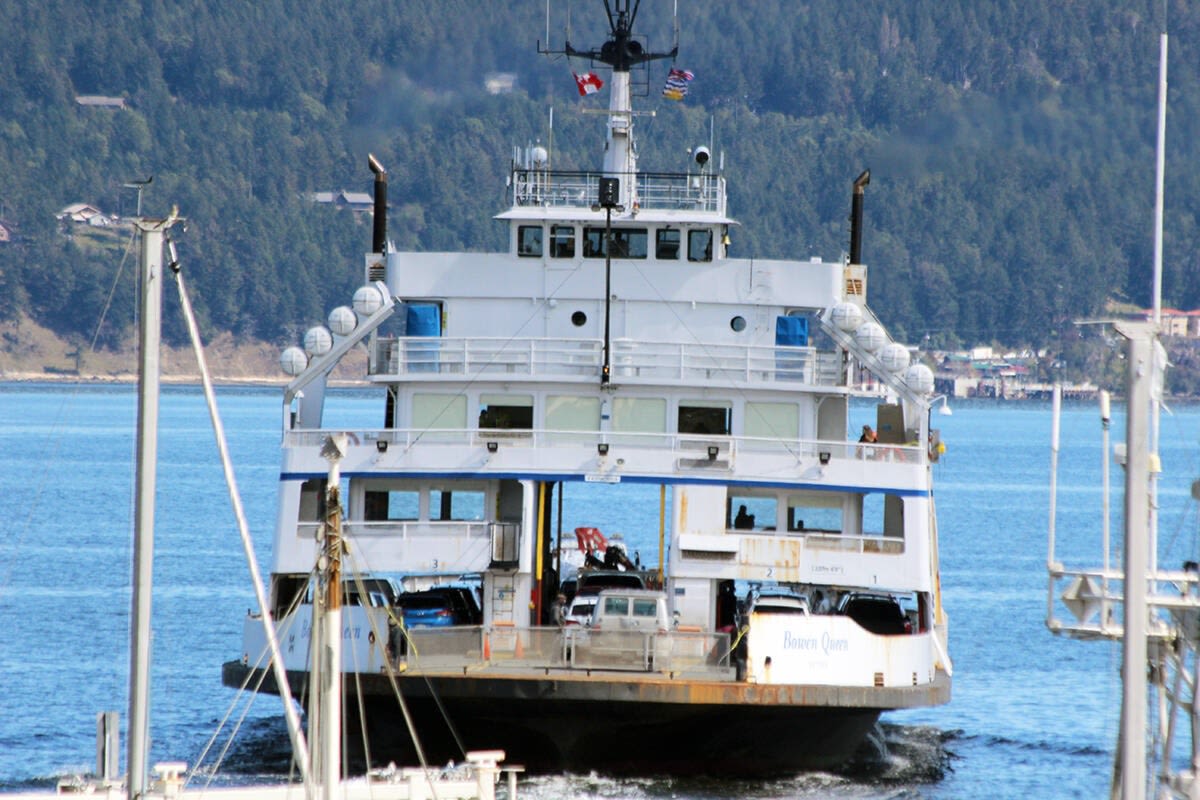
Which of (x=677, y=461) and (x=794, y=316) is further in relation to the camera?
(x=794, y=316)

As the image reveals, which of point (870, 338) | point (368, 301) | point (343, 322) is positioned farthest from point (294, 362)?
point (870, 338)

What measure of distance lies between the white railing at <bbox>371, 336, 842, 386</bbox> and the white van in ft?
13.3

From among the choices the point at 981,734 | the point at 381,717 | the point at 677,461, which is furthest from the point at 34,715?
the point at 981,734

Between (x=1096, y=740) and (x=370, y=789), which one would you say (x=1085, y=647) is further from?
(x=370, y=789)

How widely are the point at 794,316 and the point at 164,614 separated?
20.9 meters

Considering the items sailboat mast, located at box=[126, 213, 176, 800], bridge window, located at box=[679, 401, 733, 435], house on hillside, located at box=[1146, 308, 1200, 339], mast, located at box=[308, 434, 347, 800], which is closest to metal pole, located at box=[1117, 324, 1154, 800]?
mast, located at box=[308, 434, 347, 800]

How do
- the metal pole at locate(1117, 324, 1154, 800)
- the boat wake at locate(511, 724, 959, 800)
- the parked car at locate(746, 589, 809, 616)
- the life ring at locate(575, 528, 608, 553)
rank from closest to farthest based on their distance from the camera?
the metal pole at locate(1117, 324, 1154, 800)
the boat wake at locate(511, 724, 959, 800)
the parked car at locate(746, 589, 809, 616)
the life ring at locate(575, 528, 608, 553)

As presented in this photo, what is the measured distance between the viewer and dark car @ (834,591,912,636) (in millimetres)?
33531

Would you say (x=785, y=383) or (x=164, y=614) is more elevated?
(x=785, y=383)

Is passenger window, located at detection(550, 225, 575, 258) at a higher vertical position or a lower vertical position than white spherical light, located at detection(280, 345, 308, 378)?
higher

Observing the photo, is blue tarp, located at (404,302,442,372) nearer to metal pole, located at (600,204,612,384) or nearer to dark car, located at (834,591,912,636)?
metal pole, located at (600,204,612,384)

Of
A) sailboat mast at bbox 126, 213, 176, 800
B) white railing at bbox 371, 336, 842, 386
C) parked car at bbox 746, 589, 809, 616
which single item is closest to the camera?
sailboat mast at bbox 126, 213, 176, 800

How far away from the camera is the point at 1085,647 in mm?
49781

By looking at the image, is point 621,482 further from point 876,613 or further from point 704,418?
point 876,613
